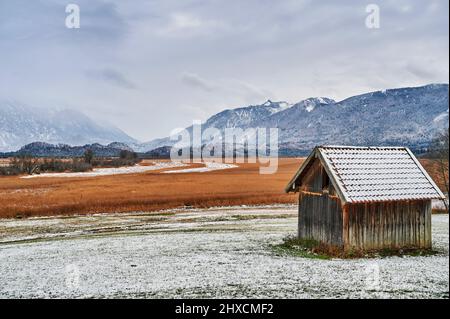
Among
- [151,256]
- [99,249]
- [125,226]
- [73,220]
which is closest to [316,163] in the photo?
[151,256]

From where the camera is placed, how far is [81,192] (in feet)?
179

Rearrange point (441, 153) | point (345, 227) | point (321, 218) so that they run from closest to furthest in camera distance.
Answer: point (345, 227)
point (321, 218)
point (441, 153)

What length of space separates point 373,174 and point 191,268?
10.8m

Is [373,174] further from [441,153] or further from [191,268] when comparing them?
[441,153]

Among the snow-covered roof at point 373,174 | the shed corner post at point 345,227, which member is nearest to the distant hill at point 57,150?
the snow-covered roof at point 373,174

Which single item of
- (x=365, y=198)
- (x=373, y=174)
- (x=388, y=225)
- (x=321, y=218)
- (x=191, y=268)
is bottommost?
A: (x=191, y=268)

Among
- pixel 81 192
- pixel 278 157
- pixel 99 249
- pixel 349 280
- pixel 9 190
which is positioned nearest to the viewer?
pixel 349 280

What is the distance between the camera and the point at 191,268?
66.8 feet

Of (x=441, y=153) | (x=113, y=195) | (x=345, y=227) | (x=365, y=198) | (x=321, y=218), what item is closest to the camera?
(x=365, y=198)

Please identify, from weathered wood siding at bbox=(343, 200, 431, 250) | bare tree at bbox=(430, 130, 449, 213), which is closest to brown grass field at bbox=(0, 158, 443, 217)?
bare tree at bbox=(430, 130, 449, 213)

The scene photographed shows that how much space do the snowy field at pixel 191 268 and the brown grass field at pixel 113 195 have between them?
340 inches

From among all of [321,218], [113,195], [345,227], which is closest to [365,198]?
[345,227]
